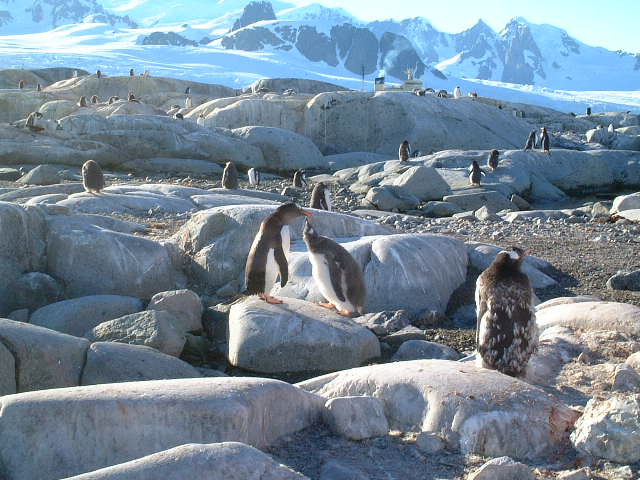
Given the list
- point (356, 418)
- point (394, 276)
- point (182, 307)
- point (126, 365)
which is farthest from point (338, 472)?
point (394, 276)

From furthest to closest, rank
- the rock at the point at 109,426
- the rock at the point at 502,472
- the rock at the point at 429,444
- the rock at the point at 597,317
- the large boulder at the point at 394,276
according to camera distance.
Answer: the large boulder at the point at 394,276
the rock at the point at 597,317
the rock at the point at 429,444
the rock at the point at 109,426
the rock at the point at 502,472

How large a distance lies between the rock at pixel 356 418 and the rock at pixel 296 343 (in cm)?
197

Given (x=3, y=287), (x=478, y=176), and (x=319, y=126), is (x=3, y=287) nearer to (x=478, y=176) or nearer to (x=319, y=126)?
(x=478, y=176)

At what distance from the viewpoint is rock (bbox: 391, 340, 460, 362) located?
18.5ft

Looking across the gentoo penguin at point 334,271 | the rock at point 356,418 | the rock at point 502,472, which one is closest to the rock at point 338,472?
the rock at point 356,418

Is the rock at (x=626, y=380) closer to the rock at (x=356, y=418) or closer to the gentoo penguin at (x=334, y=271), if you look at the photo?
the rock at (x=356, y=418)

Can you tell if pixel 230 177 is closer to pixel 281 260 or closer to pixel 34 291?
pixel 34 291

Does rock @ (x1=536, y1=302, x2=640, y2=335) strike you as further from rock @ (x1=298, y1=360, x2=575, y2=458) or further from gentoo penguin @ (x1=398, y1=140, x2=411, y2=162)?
gentoo penguin @ (x1=398, y1=140, x2=411, y2=162)

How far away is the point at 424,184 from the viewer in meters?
16.5

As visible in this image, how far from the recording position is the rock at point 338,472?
3.02m

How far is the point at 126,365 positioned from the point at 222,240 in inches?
121

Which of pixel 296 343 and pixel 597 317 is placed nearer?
pixel 597 317

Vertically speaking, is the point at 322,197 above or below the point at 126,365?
above

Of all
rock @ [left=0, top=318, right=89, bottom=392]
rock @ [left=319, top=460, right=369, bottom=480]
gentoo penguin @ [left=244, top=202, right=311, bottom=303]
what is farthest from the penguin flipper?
rock @ [left=319, top=460, right=369, bottom=480]
